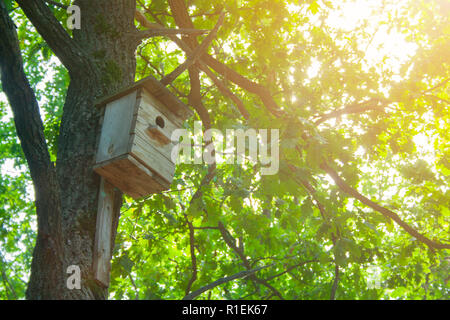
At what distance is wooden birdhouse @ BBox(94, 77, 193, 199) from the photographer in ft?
9.77

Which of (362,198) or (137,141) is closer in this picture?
(137,141)

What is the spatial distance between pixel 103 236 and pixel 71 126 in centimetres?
85

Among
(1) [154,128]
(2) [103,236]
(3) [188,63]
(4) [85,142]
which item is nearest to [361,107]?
(3) [188,63]

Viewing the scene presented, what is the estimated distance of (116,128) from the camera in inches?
122

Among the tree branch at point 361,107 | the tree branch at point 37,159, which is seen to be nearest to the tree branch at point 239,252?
the tree branch at point 361,107

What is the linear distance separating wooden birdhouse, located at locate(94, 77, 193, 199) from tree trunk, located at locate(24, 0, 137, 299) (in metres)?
0.12

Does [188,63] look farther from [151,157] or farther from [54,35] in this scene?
[54,35]

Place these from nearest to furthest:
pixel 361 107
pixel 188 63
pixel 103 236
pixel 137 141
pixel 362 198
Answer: pixel 103 236, pixel 137 141, pixel 188 63, pixel 362 198, pixel 361 107

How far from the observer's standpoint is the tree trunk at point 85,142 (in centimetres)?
221

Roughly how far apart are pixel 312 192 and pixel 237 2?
2340 mm

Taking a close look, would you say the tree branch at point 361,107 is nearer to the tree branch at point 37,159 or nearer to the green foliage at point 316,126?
the green foliage at point 316,126
